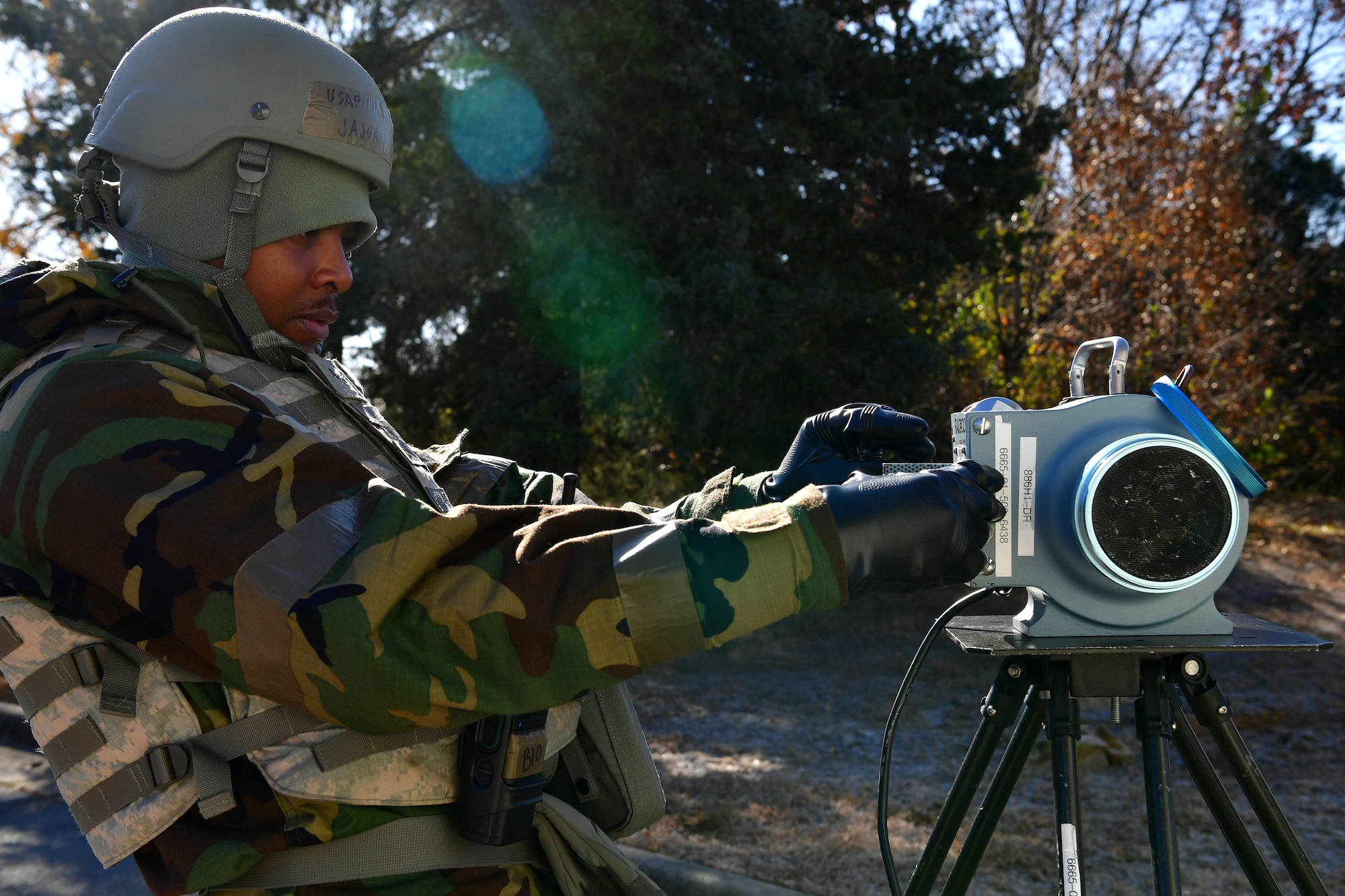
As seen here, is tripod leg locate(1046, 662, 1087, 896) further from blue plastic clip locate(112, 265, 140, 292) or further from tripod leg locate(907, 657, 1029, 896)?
blue plastic clip locate(112, 265, 140, 292)

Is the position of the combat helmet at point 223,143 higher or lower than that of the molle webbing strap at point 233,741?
higher

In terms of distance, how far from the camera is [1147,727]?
5.92 ft

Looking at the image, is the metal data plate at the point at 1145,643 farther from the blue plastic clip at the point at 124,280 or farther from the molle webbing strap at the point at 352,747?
the blue plastic clip at the point at 124,280

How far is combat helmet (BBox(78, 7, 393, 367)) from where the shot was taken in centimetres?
179

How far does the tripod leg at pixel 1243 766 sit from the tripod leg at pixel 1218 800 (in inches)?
1.4

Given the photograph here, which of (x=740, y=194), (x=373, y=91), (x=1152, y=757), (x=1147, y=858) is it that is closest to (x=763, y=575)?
(x=1152, y=757)

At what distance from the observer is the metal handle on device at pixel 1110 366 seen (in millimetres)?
1920

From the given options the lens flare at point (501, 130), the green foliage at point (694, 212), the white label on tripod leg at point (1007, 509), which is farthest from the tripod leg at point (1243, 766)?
the lens flare at point (501, 130)

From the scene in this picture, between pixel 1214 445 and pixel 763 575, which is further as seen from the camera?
pixel 1214 445

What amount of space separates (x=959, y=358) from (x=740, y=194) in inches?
88.2

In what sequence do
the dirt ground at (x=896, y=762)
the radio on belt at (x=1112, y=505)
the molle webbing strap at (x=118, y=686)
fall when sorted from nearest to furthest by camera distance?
the molle webbing strap at (x=118, y=686), the radio on belt at (x=1112, y=505), the dirt ground at (x=896, y=762)

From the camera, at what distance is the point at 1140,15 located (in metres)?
13.5

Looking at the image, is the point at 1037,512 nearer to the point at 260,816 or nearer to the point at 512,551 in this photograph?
the point at 512,551

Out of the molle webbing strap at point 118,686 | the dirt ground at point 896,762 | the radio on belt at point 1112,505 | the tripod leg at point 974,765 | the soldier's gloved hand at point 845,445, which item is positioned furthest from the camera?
the dirt ground at point 896,762
